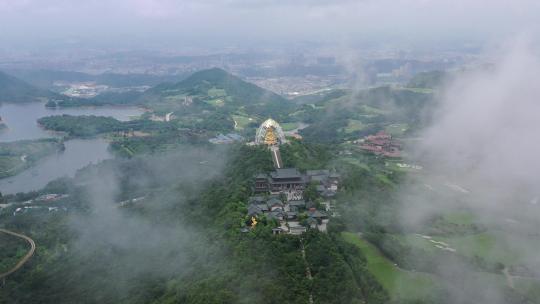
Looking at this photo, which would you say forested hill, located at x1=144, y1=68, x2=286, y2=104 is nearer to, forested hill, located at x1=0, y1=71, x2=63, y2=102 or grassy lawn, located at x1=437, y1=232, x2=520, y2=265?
forested hill, located at x1=0, y1=71, x2=63, y2=102

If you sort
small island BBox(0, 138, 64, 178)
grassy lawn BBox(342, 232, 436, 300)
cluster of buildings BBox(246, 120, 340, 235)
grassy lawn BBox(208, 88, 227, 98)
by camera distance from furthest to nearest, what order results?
grassy lawn BBox(208, 88, 227, 98) < small island BBox(0, 138, 64, 178) < cluster of buildings BBox(246, 120, 340, 235) < grassy lawn BBox(342, 232, 436, 300)

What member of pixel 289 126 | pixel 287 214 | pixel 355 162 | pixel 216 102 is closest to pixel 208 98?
pixel 216 102

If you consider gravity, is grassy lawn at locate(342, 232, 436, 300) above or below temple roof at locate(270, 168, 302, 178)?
below

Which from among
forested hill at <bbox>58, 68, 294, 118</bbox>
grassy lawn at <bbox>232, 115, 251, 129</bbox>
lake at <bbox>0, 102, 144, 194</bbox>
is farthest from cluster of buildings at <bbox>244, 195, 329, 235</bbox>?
forested hill at <bbox>58, 68, 294, 118</bbox>

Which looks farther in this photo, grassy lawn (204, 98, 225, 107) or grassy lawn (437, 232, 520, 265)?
grassy lawn (204, 98, 225, 107)

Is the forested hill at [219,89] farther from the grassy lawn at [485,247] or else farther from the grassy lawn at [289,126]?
the grassy lawn at [485,247]

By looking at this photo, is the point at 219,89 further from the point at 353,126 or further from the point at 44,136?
the point at 353,126

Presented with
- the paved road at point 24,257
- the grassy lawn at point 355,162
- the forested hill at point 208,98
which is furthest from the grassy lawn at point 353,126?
the paved road at point 24,257

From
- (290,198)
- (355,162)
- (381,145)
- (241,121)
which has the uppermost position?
(290,198)
